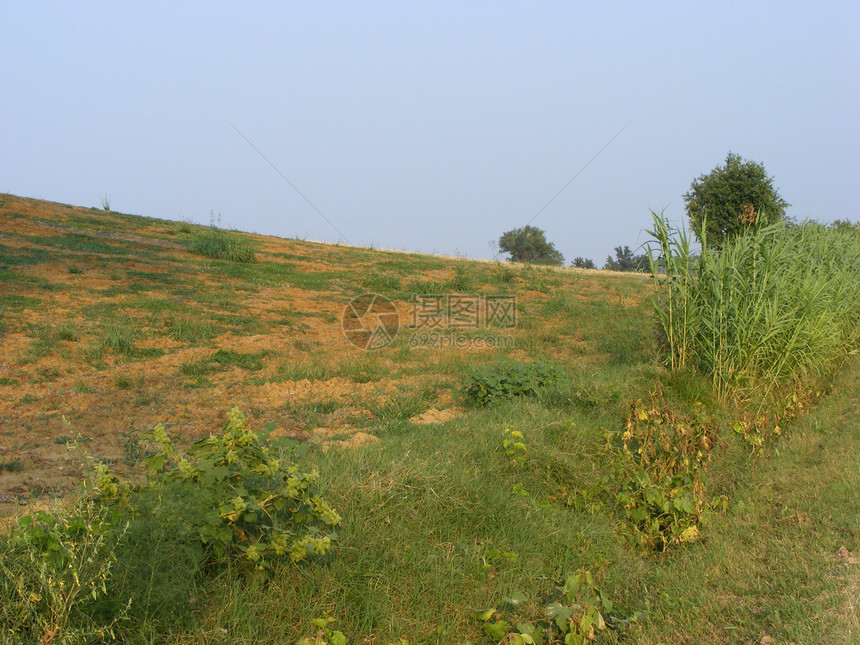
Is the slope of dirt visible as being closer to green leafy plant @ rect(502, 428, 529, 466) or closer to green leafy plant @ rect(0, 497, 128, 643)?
green leafy plant @ rect(0, 497, 128, 643)

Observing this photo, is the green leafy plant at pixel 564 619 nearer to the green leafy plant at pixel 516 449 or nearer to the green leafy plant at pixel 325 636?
the green leafy plant at pixel 325 636

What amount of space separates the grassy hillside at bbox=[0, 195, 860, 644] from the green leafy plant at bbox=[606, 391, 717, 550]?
0.26ft

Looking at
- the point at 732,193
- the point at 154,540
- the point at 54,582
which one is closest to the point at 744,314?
the point at 154,540

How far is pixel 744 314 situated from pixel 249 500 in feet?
15.7

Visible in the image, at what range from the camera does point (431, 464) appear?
3707 mm

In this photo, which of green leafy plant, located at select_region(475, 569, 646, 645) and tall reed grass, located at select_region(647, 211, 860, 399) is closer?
green leafy plant, located at select_region(475, 569, 646, 645)

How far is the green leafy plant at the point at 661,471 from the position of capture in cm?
374

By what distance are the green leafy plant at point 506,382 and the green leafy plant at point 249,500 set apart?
2841 mm

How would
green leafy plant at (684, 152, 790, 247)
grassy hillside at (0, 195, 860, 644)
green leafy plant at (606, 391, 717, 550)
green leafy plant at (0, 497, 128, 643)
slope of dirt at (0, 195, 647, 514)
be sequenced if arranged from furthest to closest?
green leafy plant at (684, 152, 790, 247) → slope of dirt at (0, 195, 647, 514) → green leafy plant at (606, 391, 717, 550) → grassy hillside at (0, 195, 860, 644) → green leafy plant at (0, 497, 128, 643)

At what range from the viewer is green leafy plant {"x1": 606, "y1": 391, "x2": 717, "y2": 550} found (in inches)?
147

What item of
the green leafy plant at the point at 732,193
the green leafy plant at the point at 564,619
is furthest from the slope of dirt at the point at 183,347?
the green leafy plant at the point at 732,193

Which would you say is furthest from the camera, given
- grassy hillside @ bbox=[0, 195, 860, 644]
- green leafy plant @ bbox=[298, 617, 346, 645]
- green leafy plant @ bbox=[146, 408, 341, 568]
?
grassy hillside @ bbox=[0, 195, 860, 644]

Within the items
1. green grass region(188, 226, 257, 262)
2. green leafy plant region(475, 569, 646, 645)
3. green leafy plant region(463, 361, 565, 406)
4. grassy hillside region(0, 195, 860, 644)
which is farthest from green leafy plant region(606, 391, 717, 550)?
green grass region(188, 226, 257, 262)

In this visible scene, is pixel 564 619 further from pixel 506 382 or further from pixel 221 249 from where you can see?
pixel 221 249
